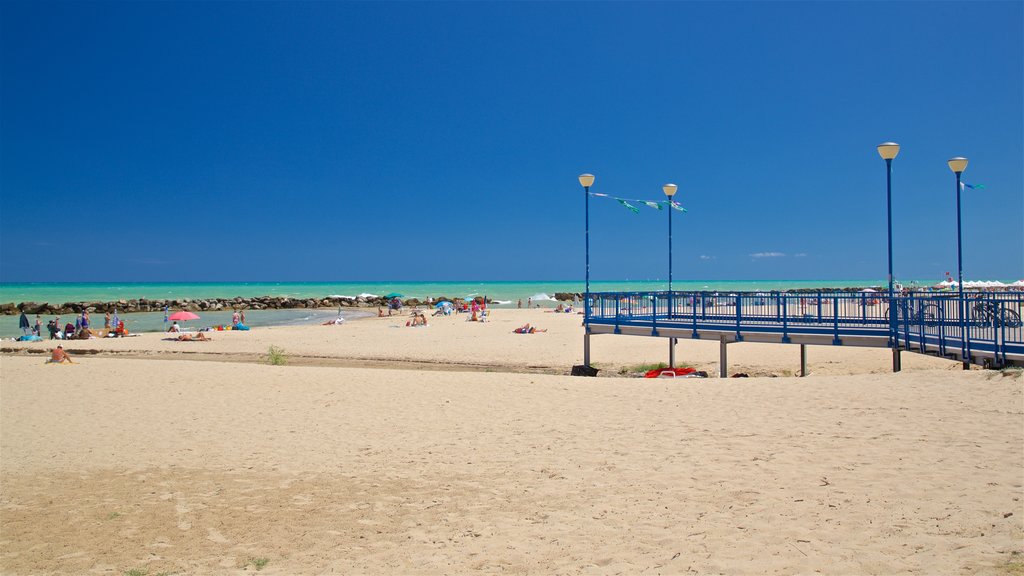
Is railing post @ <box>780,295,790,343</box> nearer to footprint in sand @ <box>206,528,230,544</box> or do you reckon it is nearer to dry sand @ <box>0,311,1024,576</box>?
dry sand @ <box>0,311,1024,576</box>

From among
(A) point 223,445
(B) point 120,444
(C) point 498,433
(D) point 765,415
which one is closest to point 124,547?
(A) point 223,445

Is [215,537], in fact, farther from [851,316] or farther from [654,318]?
[851,316]

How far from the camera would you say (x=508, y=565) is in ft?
18.8

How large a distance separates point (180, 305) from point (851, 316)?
64.9 meters

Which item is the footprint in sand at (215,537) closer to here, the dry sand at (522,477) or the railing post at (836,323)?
the dry sand at (522,477)

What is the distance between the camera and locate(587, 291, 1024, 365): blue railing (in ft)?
42.1

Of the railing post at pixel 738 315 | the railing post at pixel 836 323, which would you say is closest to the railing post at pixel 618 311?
the railing post at pixel 738 315

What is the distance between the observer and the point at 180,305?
66938 mm

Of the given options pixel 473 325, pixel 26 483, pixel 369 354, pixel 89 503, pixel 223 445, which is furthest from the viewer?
pixel 473 325

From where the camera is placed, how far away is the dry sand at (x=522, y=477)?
595 cm

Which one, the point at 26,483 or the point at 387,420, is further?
the point at 387,420

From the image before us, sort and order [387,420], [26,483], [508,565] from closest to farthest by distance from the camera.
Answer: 1. [508,565]
2. [26,483]
3. [387,420]

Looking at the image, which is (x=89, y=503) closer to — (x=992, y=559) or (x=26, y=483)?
(x=26, y=483)

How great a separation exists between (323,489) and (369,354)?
1792 cm
